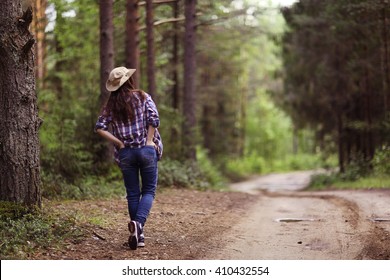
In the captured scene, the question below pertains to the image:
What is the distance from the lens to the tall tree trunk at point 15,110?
7.64 m

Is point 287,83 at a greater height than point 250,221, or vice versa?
point 287,83

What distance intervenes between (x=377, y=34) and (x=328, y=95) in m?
5.95

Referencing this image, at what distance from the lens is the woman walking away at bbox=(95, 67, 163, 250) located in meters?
7.03

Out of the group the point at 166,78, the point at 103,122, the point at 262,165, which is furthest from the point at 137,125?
the point at 262,165

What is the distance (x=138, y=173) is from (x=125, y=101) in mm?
916

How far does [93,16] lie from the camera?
2038 centimetres

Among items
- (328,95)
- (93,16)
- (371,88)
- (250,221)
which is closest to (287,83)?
(328,95)

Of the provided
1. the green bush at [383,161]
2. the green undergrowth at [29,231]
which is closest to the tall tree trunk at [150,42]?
the green bush at [383,161]

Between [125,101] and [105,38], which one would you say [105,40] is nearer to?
[105,38]

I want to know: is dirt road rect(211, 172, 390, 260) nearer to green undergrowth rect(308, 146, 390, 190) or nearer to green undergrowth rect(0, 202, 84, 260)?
green undergrowth rect(0, 202, 84, 260)

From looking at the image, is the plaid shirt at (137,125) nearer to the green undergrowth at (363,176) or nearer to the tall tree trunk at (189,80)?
the green undergrowth at (363,176)

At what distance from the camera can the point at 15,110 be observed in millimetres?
7680

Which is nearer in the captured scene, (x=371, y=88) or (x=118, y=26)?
(x=118, y=26)
